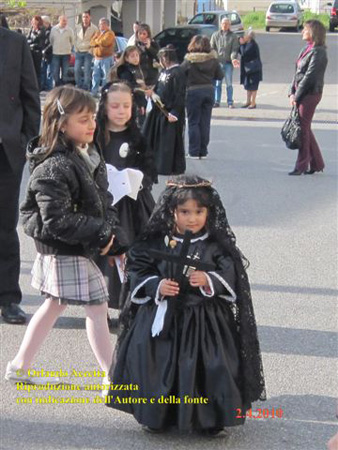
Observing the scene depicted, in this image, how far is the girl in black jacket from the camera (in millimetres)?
4453

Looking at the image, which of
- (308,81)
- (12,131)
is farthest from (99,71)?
(12,131)

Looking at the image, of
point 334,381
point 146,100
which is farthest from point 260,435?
point 146,100

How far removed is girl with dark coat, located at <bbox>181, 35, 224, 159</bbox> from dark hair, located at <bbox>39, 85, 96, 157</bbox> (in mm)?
7948

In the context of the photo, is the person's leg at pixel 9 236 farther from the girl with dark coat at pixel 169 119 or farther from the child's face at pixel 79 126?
the girl with dark coat at pixel 169 119

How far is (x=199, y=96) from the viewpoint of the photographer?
12.5 m

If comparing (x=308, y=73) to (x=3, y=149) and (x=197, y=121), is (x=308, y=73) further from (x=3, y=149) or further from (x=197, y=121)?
(x=3, y=149)

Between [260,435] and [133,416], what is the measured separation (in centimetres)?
60

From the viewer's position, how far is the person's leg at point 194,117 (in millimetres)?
12469

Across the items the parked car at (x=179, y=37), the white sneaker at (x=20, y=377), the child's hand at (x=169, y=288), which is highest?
the child's hand at (x=169, y=288)

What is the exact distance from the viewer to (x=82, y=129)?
4559 millimetres

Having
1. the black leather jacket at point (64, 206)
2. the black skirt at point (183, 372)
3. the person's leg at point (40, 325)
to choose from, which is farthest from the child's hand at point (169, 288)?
the person's leg at point (40, 325)

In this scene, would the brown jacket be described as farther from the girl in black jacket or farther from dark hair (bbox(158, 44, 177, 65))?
the girl in black jacket

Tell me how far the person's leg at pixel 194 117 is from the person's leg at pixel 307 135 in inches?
63.8

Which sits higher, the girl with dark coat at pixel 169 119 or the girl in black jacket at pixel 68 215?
the girl in black jacket at pixel 68 215
